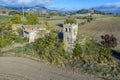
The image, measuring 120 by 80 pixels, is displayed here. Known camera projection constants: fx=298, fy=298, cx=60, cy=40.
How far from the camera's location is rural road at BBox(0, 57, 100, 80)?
31938 millimetres

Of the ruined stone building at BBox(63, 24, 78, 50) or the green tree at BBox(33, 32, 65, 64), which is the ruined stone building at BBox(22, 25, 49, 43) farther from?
the ruined stone building at BBox(63, 24, 78, 50)

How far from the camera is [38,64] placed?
37688 millimetres

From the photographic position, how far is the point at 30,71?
113 feet

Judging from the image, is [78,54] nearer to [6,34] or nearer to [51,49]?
[51,49]

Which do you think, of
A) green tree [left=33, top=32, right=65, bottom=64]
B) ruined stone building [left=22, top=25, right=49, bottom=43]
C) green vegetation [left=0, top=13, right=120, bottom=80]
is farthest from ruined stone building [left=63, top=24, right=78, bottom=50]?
ruined stone building [left=22, top=25, right=49, bottom=43]

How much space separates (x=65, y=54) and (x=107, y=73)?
336 inches

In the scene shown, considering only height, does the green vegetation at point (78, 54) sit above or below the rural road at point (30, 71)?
above

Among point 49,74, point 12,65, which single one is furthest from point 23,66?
point 49,74

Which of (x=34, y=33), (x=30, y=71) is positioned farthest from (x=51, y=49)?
(x=34, y=33)

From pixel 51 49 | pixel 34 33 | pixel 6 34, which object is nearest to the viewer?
pixel 51 49

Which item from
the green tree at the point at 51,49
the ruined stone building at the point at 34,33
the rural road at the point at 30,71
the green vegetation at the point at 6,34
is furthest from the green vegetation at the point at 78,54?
the green vegetation at the point at 6,34

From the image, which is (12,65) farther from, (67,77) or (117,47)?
(117,47)

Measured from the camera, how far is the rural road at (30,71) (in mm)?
31938

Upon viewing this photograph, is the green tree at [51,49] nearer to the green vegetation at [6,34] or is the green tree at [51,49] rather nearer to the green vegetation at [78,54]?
the green vegetation at [78,54]
